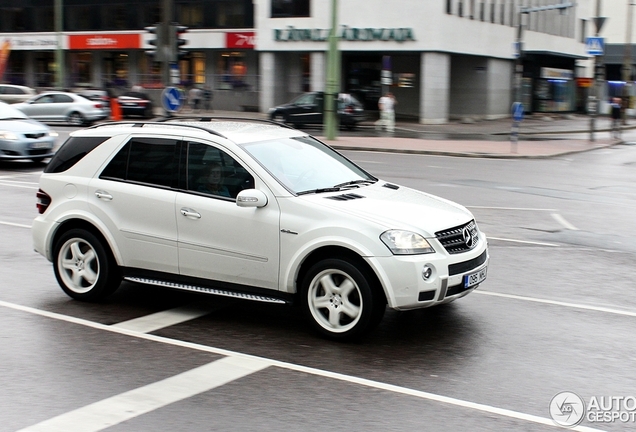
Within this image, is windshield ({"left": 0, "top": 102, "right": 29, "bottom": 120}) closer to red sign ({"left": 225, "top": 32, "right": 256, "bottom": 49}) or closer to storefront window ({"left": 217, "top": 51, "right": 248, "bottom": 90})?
red sign ({"left": 225, "top": 32, "right": 256, "bottom": 49})

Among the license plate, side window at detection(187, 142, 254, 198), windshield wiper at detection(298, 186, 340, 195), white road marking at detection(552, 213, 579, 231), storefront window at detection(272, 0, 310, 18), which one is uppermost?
storefront window at detection(272, 0, 310, 18)

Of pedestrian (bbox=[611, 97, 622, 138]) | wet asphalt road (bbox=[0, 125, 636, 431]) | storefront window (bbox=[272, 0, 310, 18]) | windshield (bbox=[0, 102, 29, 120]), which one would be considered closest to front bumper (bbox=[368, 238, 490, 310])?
wet asphalt road (bbox=[0, 125, 636, 431])

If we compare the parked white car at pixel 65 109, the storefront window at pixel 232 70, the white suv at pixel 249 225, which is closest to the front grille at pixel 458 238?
the white suv at pixel 249 225

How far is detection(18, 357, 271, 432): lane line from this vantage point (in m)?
4.81

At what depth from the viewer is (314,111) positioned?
120 feet

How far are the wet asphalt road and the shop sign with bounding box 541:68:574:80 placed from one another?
49.6 metres

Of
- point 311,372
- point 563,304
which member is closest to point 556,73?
point 563,304

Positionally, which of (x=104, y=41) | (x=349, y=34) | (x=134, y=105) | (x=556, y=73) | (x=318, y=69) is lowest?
(x=134, y=105)

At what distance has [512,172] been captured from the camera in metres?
20.6

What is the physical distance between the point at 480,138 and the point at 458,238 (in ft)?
95.2

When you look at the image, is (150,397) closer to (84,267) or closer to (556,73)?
(84,267)

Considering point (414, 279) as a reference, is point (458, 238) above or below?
above

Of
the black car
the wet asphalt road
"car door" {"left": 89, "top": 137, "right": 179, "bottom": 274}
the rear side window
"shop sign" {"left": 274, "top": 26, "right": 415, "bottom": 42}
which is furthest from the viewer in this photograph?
"shop sign" {"left": 274, "top": 26, "right": 415, "bottom": 42}

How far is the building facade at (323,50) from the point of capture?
43.5 m
